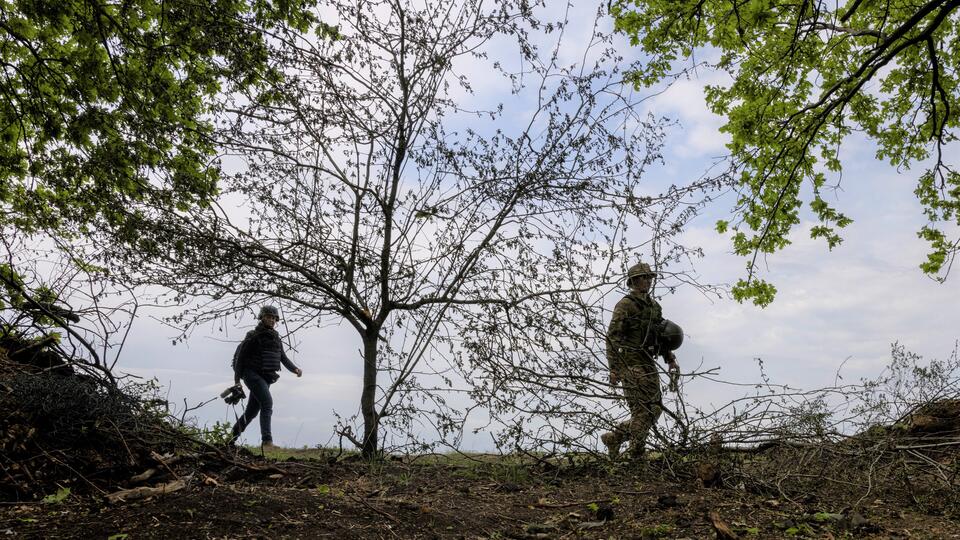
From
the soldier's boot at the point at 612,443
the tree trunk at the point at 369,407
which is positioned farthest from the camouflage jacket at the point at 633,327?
the tree trunk at the point at 369,407

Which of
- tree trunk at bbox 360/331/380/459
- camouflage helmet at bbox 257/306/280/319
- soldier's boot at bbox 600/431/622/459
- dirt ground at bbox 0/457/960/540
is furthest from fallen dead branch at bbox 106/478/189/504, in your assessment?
camouflage helmet at bbox 257/306/280/319

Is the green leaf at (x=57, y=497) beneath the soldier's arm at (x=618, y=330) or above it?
beneath

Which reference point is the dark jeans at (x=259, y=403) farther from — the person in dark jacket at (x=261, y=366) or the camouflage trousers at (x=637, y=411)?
the camouflage trousers at (x=637, y=411)

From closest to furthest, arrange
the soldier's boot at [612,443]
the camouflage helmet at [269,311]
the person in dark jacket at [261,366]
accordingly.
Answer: the soldier's boot at [612,443] < the person in dark jacket at [261,366] < the camouflage helmet at [269,311]

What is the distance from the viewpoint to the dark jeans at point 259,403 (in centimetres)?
1012

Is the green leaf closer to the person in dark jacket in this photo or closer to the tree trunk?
the tree trunk

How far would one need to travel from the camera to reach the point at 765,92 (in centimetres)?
1156

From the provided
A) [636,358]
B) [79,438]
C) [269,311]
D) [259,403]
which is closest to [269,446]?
[259,403]

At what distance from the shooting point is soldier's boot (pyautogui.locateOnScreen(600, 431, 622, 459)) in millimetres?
6938

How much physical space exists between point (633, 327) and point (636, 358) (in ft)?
1.28

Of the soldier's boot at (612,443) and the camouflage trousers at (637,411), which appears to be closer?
the camouflage trousers at (637,411)

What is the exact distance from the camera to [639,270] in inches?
305

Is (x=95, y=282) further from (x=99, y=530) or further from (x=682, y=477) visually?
(x=682, y=477)

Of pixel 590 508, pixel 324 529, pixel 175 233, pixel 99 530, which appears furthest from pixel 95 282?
pixel 590 508
